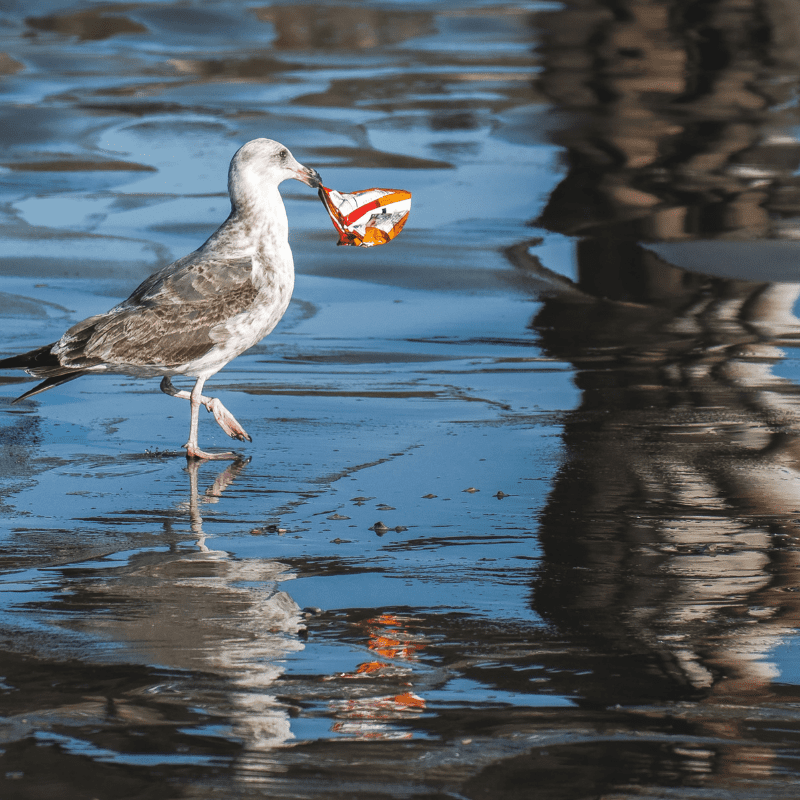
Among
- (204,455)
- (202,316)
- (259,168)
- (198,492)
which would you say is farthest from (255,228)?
(198,492)

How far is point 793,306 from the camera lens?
8.73 metres

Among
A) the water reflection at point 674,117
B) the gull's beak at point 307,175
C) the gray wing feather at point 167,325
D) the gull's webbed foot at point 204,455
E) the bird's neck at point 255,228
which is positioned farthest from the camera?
the water reflection at point 674,117

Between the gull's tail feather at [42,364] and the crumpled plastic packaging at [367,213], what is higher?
the crumpled plastic packaging at [367,213]

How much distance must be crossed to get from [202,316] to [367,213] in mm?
1000

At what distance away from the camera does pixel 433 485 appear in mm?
5871

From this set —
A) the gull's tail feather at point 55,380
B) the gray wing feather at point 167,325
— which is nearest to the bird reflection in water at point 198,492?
the gray wing feather at point 167,325

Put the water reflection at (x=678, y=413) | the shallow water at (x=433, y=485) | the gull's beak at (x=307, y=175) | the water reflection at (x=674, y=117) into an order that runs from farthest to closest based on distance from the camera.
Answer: the water reflection at (x=674, y=117), the gull's beak at (x=307, y=175), the water reflection at (x=678, y=413), the shallow water at (x=433, y=485)

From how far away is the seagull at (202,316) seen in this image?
6.39 m

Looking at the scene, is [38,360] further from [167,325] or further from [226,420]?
[226,420]

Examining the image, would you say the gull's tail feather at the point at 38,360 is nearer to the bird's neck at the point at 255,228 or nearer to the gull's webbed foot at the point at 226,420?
the gull's webbed foot at the point at 226,420

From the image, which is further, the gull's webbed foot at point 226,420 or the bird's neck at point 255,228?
the bird's neck at point 255,228

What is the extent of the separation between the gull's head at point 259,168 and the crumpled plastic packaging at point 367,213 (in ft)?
0.55

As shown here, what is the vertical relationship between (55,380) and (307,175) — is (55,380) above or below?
below

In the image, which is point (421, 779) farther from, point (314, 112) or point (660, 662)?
point (314, 112)
